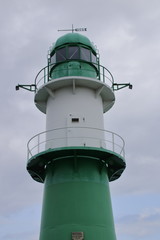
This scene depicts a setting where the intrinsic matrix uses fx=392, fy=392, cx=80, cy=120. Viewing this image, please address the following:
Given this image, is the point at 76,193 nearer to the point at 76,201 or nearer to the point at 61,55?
the point at 76,201

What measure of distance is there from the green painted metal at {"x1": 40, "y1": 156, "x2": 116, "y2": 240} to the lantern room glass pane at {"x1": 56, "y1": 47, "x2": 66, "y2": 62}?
6060 millimetres

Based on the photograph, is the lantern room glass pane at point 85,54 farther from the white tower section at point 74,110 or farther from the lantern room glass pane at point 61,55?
the white tower section at point 74,110

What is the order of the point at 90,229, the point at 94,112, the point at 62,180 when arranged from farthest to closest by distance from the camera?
1. the point at 94,112
2. the point at 62,180
3. the point at 90,229

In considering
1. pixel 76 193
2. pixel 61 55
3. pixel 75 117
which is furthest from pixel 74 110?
pixel 76 193

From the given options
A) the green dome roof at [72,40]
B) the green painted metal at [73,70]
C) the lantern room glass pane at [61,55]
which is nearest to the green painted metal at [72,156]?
the green painted metal at [73,70]

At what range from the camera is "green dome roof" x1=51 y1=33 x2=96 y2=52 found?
22.6 m

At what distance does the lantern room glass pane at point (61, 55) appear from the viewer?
22.2 meters

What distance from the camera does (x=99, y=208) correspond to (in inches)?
732

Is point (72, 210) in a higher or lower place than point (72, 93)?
lower

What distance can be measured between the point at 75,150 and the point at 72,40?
714cm

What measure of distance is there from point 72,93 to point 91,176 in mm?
4625

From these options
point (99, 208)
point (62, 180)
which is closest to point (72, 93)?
point (62, 180)

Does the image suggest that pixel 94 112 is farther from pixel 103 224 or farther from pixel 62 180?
pixel 103 224

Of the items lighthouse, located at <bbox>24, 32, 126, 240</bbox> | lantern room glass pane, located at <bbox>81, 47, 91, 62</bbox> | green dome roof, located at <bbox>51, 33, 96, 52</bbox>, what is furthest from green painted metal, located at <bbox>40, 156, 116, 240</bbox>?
green dome roof, located at <bbox>51, 33, 96, 52</bbox>
